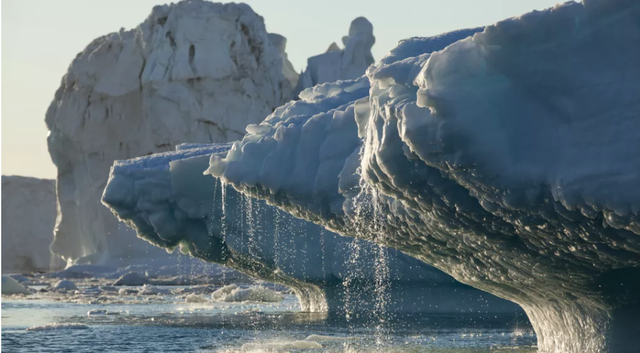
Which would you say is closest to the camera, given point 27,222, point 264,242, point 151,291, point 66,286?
point 264,242

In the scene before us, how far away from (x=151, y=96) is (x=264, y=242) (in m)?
25.8

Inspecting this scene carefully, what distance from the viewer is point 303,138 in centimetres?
1241

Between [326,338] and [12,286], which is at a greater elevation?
[326,338]

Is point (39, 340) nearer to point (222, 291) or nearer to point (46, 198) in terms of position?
point (222, 291)

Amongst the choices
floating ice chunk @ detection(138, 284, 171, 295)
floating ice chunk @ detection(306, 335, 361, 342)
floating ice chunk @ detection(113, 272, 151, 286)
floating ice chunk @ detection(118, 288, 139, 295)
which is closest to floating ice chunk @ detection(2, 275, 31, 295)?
floating ice chunk @ detection(118, 288, 139, 295)

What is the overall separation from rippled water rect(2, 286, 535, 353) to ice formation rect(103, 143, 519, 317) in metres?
0.85

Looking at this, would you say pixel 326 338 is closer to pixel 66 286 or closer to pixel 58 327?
pixel 58 327

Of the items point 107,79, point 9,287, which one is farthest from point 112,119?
point 9,287

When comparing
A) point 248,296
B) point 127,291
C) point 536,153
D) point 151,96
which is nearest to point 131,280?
point 127,291

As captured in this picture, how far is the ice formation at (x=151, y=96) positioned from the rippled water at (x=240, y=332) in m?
20.8

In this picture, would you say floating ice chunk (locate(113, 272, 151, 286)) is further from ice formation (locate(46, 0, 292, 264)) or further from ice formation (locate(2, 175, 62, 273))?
ice formation (locate(2, 175, 62, 273))

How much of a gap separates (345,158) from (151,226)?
7.96 m

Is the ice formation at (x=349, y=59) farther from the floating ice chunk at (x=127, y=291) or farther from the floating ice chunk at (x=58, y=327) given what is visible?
the floating ice chunk at (x=58, y=327)

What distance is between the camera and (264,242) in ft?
61.9
